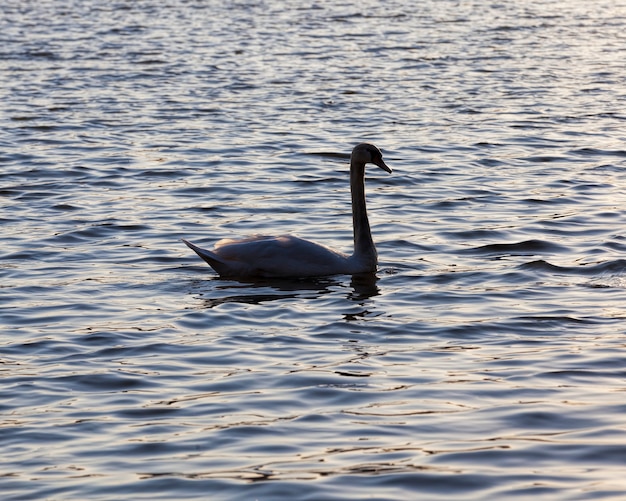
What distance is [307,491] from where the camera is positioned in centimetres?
647

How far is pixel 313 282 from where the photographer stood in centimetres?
1127

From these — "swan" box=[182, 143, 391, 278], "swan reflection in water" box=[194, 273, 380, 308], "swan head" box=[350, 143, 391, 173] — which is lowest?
"swan reflection in water" box=[194, 273, 380, 308]

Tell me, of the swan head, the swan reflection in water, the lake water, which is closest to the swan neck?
the swan head

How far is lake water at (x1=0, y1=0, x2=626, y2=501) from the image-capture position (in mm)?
7000

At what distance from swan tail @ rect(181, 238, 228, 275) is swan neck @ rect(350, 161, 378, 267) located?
4.04 ft

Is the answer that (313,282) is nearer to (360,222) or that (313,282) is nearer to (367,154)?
(360,222)

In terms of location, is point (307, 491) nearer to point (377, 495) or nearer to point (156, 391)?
point (377, 495)

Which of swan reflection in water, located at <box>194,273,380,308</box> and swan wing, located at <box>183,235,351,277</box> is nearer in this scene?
swan reflection in water, located at <box>194,273,380,308</box>

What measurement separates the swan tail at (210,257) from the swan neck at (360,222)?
1.23m

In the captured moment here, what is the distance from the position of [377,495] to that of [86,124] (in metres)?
13.4

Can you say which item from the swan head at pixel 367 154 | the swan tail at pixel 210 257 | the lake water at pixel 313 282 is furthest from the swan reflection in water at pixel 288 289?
the swan head at pixel 367 154

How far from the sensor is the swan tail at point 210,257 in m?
11.1

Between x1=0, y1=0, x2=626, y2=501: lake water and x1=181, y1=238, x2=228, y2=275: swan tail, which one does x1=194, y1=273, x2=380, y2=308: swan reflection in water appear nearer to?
x1=0, y1=0, x2=626, y2=501: lake water

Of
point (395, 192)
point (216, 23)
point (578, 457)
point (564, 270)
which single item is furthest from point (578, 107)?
point (578, 457)
